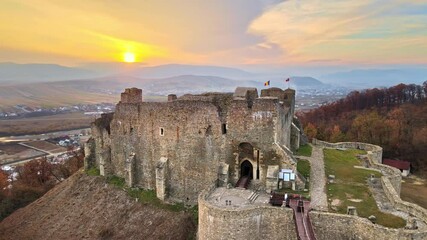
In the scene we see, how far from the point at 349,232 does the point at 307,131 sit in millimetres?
39565

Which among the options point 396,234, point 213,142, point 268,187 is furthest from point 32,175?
point 396,234

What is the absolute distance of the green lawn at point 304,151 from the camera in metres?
35.8

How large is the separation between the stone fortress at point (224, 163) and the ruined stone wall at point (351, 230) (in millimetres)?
49

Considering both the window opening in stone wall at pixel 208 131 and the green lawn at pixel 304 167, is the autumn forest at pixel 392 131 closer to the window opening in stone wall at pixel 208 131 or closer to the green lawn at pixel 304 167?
the green lawn at pixel 304 167

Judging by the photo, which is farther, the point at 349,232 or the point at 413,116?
the point at 413,116

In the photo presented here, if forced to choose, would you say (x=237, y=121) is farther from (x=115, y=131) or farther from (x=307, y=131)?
(x=307, y=131)

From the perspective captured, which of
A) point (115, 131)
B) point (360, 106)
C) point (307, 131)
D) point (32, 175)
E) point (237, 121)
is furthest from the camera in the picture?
point (360, 106)

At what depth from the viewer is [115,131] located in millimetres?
35469

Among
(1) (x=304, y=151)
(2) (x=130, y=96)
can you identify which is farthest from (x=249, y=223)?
(2) (x=130, y=96)

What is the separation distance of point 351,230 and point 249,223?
18.9 feet

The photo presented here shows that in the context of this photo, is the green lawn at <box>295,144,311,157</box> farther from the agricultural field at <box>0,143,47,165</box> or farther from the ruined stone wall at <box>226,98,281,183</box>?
the agricultural field at <box>0,143,47,165</box>

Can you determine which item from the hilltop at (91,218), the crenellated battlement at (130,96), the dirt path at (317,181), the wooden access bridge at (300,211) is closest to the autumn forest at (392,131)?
the dirt path at (317,181)

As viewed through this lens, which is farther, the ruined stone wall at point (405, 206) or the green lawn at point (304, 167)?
the green lawn at point (304, 167)

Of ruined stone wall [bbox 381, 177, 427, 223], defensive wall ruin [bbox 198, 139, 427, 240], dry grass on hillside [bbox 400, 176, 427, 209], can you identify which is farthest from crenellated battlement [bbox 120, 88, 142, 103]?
dry grass on hillside [bbox 400, 176, 427, 209]
